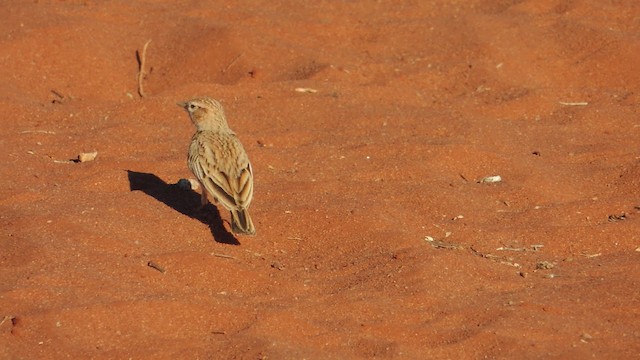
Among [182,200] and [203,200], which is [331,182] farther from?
[182,200]

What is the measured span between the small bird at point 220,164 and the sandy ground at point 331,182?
267 mm

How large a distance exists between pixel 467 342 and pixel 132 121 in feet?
15.4

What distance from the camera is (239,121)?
10.2 meters

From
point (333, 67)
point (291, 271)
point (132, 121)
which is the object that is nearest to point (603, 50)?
point (333, 67)

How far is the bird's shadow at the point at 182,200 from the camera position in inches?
314

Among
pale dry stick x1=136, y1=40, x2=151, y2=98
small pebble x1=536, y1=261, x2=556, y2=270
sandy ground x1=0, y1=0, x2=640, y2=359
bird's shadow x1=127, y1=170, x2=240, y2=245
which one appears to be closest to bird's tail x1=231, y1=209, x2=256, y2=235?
sandy ground x1=0, y1=0, x2=640, y2=359

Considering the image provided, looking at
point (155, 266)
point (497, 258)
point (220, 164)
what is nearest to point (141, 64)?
point (220, 164)

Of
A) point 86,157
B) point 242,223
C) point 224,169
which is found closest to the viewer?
point 242,223

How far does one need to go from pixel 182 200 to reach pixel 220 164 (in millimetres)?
640

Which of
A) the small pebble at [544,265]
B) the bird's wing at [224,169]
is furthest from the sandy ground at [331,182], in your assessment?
the bird's wing at [224,169]

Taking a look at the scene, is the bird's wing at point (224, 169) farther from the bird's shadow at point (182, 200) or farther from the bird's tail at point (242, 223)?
the bird's shadow at point (182, 200)

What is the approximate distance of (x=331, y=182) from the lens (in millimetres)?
8828

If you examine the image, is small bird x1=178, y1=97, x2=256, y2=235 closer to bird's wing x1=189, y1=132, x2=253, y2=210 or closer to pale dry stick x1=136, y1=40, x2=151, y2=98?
bird's wing x1=189, y1=132, x2=253, y2=210

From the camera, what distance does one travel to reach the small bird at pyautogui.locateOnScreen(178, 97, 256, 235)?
24.9 feet
